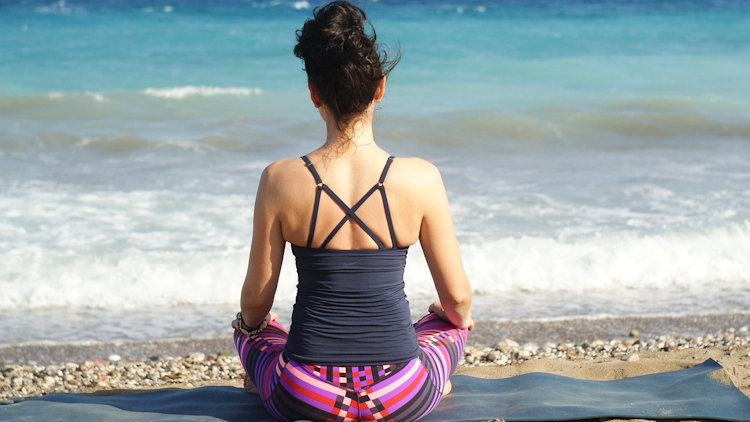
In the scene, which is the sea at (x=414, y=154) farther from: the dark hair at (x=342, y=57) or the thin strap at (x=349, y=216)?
the dark hair at (x=342, y=57)

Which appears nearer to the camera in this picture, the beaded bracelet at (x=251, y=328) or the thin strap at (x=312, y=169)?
the thin strap at (x=312, y=169)

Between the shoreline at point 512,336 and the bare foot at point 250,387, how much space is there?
148 centimetres

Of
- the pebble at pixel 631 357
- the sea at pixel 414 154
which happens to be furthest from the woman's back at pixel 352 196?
the sea at pixel 414 154

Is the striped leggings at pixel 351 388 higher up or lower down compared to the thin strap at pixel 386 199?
lower down

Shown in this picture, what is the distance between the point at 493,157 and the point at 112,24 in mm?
18097

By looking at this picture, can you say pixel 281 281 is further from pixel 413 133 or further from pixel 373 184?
pixel 413 133

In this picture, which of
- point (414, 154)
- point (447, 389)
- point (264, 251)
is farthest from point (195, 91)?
point (264, 251)

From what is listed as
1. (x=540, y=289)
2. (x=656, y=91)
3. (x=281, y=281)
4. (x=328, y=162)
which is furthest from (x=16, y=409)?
(x=656, y=91)

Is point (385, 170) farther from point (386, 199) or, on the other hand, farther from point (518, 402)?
point (518, 402)

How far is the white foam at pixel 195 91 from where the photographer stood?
48.1ft

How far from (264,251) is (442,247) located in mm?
580

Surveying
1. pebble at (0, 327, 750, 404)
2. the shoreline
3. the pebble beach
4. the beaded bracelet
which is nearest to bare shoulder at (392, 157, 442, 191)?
the beaded bracelet

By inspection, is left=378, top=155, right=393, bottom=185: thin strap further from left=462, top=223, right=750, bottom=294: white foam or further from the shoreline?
left=462, top=223, right=750, bottom=294: white foam

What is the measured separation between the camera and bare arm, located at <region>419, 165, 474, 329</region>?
262 cm
